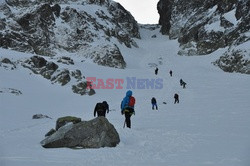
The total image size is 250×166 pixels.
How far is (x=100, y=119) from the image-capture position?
31.9ft

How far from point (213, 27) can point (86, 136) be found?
62.8 metres

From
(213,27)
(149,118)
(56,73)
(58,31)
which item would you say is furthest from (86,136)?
(213,27)

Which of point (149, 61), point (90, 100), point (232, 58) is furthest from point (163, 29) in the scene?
point (90, 100)

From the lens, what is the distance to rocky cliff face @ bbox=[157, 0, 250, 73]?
5484 centimetres

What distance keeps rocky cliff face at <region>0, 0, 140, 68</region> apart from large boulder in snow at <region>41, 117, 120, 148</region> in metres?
42.0

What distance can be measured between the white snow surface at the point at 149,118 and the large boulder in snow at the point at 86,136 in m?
0.42

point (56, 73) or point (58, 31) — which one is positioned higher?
point (58, 31)

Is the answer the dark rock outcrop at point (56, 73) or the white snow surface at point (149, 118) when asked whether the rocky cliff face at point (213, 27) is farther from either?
the dark rock outcrop at point (56, 73)

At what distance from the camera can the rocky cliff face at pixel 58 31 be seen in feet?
169

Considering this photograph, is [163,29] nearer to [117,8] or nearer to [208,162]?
[117,8]

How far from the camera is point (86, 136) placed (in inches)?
367

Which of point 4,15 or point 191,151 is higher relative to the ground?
point 4,15

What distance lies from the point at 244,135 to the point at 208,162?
448 cm

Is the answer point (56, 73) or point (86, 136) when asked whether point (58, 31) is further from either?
point (86, 136)
